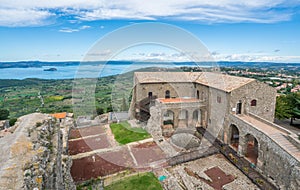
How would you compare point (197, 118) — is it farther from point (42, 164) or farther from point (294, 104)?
point (42, 164)

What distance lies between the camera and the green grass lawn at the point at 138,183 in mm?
12984

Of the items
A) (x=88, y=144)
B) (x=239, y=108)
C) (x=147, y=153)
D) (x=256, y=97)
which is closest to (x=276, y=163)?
(x=239, y=108)

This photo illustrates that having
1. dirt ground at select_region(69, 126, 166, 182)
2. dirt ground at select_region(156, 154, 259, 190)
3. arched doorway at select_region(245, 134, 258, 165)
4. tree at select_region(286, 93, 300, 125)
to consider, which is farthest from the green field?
tree at select_region(286, 93, 300, 125)

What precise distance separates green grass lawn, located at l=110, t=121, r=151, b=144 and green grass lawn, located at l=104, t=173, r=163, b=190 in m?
6.11

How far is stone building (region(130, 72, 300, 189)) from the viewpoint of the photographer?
13500 millimetres

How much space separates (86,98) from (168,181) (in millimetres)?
36838

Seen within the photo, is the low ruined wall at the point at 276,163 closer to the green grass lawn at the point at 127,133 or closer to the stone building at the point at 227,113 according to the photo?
the stone building at the point at 227,113

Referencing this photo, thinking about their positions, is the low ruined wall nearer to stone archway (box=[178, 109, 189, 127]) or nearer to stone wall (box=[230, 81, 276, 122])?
stone wall (box=[230, 81, 276, 122])

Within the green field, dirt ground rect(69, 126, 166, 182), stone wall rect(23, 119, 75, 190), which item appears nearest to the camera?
stone wall rect(23, 119, 75, 190)

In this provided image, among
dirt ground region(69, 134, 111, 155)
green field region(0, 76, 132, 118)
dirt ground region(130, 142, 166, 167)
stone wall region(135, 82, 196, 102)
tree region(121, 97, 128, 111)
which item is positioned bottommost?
green field region(0, 76, 132, 118)

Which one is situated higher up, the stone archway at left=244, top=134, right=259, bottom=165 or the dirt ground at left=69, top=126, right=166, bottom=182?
the dirt ground at left=69, top=126, right=166, bottom=182

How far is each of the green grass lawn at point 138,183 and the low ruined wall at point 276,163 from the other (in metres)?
8.11

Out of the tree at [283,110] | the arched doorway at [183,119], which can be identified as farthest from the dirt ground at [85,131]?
the tree at [283,110]

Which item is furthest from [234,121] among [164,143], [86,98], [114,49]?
[86,98]
